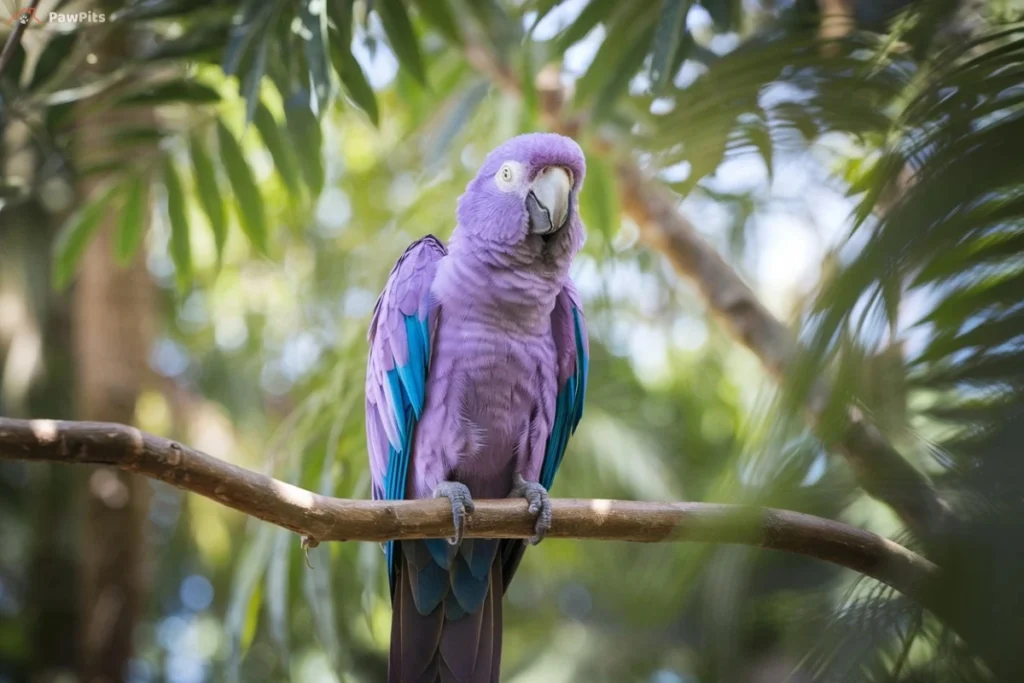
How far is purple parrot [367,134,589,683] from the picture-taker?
7.32 feet

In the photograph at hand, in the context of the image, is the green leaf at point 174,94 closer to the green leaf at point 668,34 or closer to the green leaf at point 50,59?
the green leaf at point 50,59

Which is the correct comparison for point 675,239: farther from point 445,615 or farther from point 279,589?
point 279,589

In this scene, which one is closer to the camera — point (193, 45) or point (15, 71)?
point (15, 71)

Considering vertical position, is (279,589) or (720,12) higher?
(720,12)

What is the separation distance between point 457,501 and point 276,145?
135 cm

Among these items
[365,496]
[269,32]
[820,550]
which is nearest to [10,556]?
[365,496]

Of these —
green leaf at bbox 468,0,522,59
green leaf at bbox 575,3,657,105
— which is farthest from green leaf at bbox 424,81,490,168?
green leaf at bbox 575,3,657,105

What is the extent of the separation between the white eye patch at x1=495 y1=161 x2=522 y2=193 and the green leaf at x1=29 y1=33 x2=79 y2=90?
1.22 m

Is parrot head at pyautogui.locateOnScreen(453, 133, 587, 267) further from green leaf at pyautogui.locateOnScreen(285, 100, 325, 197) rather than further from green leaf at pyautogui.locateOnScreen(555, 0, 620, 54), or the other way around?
green leaf at pyautogui.locateOnScreen(285, 100, 325, 197)

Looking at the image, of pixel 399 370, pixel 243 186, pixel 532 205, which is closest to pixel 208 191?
pixel 243 186

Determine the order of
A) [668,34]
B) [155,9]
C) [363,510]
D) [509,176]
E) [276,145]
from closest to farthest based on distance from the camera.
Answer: [363,510] < [668,34] < [155,9] < [509,176] < [276,145]

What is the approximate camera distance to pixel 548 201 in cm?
221

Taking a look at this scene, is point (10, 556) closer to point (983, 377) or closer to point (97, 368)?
point (97, 368)

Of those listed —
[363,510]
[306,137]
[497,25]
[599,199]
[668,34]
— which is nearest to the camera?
[363,510]
